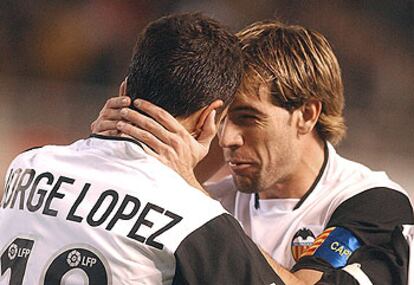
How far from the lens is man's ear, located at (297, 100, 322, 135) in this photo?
10.3ft

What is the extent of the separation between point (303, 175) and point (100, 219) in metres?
1.10

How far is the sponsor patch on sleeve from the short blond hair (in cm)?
49

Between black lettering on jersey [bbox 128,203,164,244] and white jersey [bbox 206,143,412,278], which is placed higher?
black lettering on jersey [bbox 128,203,164,244]

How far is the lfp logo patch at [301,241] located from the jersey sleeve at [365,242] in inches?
3.6

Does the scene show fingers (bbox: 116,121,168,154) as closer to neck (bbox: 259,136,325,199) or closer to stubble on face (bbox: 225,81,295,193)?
stubble on face (bbox: 225,81,295,193)

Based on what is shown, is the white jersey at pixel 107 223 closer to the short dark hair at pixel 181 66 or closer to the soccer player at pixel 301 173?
the short dark hair at pixel 181 66

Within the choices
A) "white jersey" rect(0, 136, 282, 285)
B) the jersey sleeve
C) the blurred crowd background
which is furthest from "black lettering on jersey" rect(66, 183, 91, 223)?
the blurred crowd background

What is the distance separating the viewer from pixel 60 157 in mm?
2332

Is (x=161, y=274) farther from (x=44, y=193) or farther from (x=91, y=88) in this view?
(x=91, y=88)

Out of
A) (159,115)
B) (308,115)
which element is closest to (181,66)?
(159,115)

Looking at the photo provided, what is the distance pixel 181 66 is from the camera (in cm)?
225

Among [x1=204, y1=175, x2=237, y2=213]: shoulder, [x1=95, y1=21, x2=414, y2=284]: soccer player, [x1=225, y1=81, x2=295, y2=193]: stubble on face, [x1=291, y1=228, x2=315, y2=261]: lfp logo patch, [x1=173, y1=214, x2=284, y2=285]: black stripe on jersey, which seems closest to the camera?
[x1=173, y1=214, x2=284, y2=285]: black stripe on jersey

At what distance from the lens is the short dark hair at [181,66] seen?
225cm

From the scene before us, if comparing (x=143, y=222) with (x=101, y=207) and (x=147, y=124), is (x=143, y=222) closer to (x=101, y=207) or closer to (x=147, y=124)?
(x=101, y=207)
